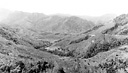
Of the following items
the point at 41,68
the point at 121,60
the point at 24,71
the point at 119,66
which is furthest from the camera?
the point at 121,60

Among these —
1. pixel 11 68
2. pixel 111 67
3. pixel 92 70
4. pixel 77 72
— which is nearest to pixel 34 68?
pixel 11 68

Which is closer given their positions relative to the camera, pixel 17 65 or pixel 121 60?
pixel 17 65

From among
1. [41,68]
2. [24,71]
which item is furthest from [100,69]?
[24,71]

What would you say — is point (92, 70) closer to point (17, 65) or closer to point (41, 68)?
point (41, 68)

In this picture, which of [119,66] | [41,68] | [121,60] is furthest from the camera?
[121,60]

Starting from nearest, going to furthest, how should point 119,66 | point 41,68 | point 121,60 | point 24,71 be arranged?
point 24,71 < point 41,68 < point 119,66 < point 121,60

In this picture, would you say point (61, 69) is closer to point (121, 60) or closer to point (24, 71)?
point (24, 71)

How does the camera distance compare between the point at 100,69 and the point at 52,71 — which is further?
the point at 100,69

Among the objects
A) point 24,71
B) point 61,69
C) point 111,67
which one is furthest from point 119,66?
point 24,71
